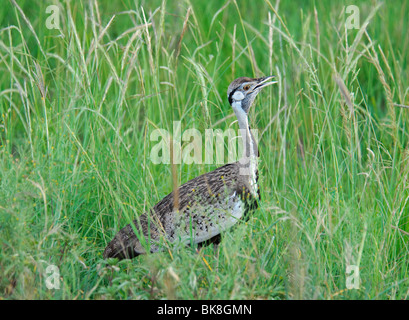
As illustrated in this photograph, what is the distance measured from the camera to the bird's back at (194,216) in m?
3.69

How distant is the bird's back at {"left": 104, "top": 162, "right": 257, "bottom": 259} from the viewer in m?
3.69

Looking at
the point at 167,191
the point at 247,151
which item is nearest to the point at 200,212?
the point at 247,151

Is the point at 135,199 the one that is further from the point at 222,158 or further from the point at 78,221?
the point at 222,158

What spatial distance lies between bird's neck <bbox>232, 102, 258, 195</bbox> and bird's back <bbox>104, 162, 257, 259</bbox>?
0.06m

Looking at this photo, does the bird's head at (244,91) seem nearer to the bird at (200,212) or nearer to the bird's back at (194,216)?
the bird at (200,212)

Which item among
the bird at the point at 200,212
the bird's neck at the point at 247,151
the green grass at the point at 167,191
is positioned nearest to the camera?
the green grass at the point at 167,191

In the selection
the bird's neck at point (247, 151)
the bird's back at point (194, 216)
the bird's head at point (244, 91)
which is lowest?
the bird's back at point (194, 216)

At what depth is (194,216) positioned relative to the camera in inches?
151

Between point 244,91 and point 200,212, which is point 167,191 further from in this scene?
point 244,91

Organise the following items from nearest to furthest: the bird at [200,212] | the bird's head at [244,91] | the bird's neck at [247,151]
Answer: the bird at [200,212]
the bird's neck at [247,151]
the bird's head at [244,91]

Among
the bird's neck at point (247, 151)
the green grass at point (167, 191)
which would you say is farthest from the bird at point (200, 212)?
the green grass at point (167, 191)

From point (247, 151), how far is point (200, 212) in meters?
0.60

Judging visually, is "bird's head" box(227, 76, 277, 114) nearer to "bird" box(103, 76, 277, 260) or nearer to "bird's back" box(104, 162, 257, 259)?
"bird" box(103, 76, 277, 260)
